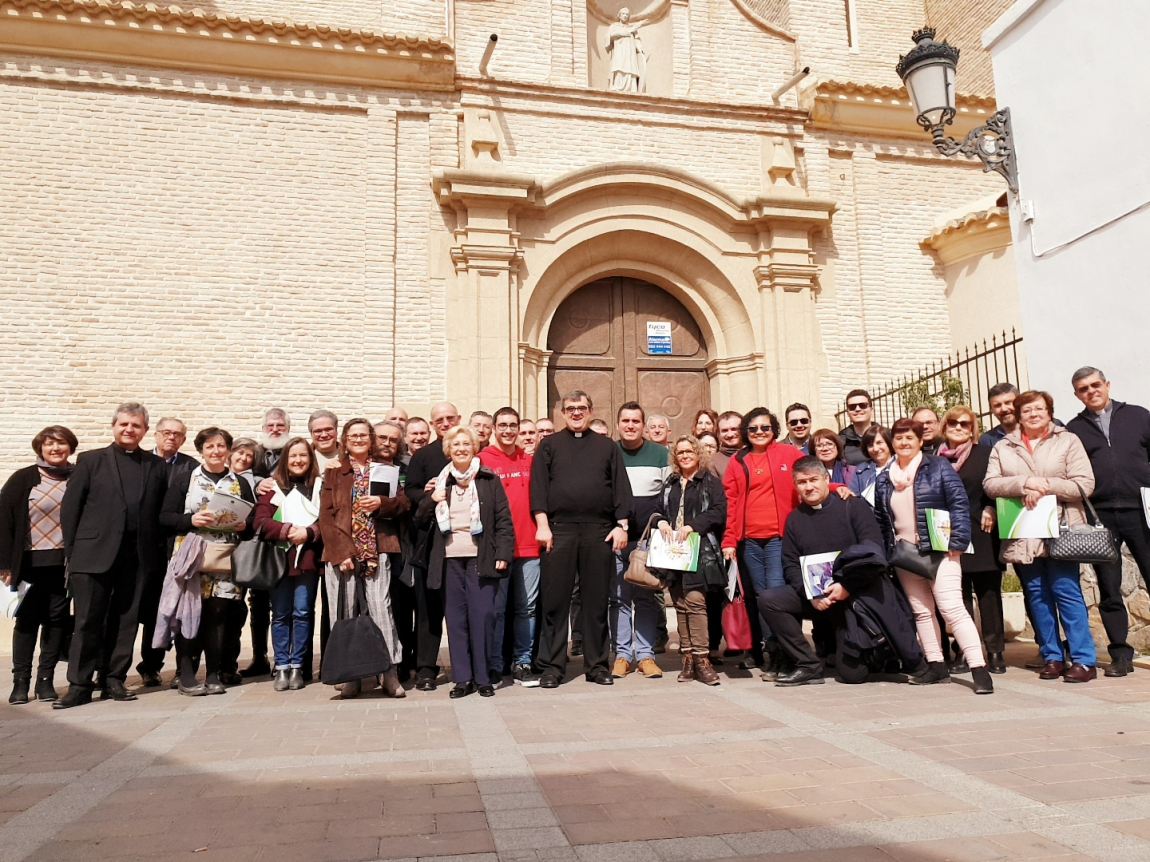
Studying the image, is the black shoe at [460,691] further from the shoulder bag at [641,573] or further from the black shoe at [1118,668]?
the black shoe at [1118,668]

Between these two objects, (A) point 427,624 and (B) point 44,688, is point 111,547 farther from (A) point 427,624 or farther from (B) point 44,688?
(A) point 427,624

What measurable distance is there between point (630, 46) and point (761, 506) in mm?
9647

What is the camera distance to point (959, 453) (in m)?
6.35

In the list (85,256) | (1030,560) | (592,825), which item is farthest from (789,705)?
(85,256)

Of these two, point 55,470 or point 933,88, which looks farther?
point 933,88

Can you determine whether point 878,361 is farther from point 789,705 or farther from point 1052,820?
point 1052,820

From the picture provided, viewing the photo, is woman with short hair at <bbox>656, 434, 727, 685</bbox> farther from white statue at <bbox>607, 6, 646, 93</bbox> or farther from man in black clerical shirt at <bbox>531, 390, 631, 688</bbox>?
white statue at <bbox>607, 6, 646, 93</bbox>

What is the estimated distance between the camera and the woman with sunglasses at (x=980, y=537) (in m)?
6.10

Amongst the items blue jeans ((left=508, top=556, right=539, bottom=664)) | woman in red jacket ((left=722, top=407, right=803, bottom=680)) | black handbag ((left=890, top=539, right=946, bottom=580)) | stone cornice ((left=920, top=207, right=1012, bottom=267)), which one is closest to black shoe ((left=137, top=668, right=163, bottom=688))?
blue jeans ((left=508, top=556, right=539, bottom=664))

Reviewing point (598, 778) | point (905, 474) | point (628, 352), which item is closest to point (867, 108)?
point (628, 352)

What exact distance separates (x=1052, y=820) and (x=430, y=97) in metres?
11.7

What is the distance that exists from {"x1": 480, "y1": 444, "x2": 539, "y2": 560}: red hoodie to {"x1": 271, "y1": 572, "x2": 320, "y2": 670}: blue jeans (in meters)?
1.48

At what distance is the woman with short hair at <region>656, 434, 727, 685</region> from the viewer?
6.06 meters

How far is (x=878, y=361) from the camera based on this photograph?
515 inches
